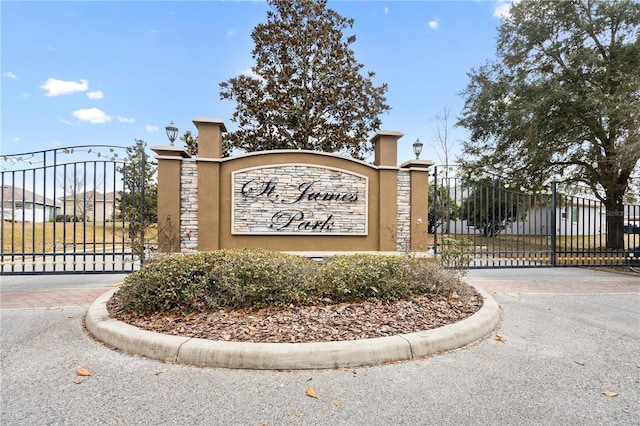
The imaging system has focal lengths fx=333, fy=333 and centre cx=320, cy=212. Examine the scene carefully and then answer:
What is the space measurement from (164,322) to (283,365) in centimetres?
164

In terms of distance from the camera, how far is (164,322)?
3.79 meters

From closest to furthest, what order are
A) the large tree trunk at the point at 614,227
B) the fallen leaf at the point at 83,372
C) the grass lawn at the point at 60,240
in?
1. the fallen leaf at the point at 83,372
2. the grass lawn at the point at 60,240
3. the large tree trunk at the point at 614,227

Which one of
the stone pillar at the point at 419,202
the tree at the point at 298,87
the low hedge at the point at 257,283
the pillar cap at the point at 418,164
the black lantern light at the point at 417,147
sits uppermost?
the tree at the point at 298,87

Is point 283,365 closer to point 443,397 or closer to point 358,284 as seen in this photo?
point 443,397

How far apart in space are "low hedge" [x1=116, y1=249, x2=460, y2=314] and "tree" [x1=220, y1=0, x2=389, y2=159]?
450 inches

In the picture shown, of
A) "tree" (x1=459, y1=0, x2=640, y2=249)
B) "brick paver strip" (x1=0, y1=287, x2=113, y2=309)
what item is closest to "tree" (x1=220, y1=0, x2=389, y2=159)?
"tree" (x1=459, y1=0, x2=640, y2=249)

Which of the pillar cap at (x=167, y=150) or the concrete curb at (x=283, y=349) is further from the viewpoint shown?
the pillar cap at (x=167, y=150)

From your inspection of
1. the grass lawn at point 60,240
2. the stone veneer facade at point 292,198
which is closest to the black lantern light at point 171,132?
the stone veneer facade at point 292,198

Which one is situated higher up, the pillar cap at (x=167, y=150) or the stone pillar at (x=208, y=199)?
the pillar cap at (x=167, y=150)

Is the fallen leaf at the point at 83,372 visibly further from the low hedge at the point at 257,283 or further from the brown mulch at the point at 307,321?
the low hedge at the point at 257,283

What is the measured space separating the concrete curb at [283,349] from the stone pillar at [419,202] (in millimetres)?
5287

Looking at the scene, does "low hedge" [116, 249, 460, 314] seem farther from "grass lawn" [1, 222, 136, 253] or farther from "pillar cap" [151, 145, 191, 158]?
"pillar cap" [151, 145, 191, 158]

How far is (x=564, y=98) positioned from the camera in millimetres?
11391

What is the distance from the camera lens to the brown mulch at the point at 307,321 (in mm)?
3432
